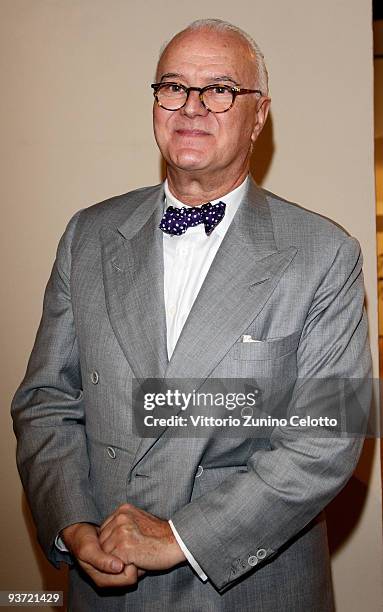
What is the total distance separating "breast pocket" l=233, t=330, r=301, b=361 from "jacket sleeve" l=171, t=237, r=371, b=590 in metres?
0.04

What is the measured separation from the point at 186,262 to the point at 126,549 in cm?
62

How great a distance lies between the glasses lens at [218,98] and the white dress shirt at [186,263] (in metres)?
0.19

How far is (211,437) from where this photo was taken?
1769mm

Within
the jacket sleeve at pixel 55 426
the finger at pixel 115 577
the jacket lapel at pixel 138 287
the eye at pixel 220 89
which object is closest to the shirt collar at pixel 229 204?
the jacket lapel at pixel 138 287

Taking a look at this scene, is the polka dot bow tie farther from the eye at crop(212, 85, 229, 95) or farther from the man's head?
the eye at crop(212, 85, 229, 95)

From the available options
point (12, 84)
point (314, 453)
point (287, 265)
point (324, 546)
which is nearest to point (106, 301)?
point (287, 265)

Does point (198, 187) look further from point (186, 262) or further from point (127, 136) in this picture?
point (127, 136)

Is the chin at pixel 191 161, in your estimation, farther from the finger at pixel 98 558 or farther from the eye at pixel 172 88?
the finger at pixel 98 558

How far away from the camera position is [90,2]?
2480 mm

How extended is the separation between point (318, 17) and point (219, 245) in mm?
874

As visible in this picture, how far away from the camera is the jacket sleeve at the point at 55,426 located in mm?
1822

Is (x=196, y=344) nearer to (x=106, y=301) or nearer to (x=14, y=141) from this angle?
(x=106, y=301)

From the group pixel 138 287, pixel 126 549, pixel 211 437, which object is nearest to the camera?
pixel 126 549

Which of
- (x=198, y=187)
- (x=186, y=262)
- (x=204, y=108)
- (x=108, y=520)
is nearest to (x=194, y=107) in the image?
(x=204, y=108)
